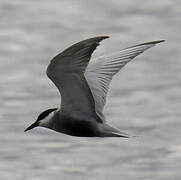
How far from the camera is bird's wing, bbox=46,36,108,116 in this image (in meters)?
9.51

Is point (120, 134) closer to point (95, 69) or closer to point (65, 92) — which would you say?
point (65, 92)

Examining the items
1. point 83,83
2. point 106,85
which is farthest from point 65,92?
point 106,85

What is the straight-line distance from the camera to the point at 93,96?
1134cm

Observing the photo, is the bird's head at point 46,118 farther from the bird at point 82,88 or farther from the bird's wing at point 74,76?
the bird's wing at point 74,76

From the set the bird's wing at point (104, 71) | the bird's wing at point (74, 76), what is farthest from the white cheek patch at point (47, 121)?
the bird's wing at point (104, 71)

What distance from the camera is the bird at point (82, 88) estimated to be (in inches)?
388

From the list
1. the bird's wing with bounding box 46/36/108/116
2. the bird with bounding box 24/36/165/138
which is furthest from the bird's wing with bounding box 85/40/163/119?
the bird's wing with bounding box 46/36/108/116

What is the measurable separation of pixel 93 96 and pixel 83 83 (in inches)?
39.8

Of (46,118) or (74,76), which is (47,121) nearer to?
(46,118)

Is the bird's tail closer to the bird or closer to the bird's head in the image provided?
the bird

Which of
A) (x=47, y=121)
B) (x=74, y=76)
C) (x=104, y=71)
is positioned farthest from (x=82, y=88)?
(x=104, y=71)

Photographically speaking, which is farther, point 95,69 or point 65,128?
point 95,69

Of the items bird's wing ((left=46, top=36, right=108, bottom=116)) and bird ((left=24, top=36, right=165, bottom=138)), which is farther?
bird ((left=24, top=36, right=165, bottom=138))

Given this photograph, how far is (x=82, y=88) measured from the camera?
1043 cm
